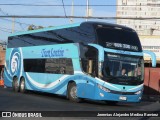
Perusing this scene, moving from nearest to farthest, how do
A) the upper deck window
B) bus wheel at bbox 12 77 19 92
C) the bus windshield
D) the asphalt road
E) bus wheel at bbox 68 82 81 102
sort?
the asphalt road < the bus windshield < the upper deck window < bus wheel at bbox 68 82 81 102 < bus wheel at bbox 12 77 19 92

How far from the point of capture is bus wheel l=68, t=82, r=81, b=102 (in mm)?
21688

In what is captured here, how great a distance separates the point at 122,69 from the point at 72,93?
10.3ft

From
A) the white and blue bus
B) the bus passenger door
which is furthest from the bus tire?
the bus passenger door

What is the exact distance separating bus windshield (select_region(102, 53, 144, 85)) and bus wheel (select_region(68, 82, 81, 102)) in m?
2.40

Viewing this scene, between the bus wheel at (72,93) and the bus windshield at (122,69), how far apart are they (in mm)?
2395

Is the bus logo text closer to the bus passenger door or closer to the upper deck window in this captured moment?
the bus passenger door

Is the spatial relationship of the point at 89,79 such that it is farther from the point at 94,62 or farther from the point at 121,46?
the point at 121,46

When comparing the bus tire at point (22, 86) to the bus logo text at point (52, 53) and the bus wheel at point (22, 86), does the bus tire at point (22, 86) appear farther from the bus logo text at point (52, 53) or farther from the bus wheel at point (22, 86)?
the bus logo text at point (52, 53)

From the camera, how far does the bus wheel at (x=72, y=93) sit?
2169cm

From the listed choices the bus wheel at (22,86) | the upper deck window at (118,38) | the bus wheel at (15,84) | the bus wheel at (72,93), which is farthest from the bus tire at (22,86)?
the upper deck window at (118,38)

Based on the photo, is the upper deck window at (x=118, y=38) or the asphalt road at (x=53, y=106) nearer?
the asphalt road at (x=53, y=106)

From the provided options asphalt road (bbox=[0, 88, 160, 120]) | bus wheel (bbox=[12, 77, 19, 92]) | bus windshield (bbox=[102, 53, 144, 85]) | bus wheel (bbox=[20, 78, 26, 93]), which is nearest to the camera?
asphalt road (bbox=[0, 88, 160, 120])

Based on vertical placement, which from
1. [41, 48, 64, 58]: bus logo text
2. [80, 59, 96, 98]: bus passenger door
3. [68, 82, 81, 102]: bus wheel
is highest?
[41, 48, 64, 58]: bus logo text

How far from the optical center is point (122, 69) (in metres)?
20.3
